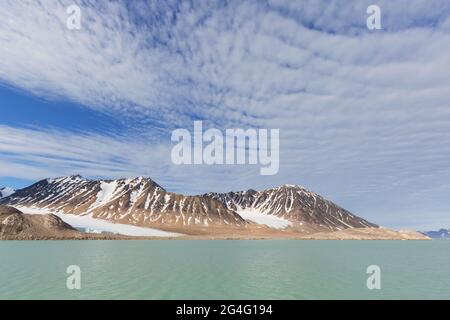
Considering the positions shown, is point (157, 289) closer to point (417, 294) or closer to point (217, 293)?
point (217, 293)

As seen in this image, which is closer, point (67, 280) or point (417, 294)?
point (417, 294)

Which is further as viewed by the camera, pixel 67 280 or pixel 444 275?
pixel 444 275

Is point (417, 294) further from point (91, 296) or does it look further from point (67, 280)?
Result: point (67, 280)

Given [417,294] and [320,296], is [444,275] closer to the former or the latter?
[417,294]

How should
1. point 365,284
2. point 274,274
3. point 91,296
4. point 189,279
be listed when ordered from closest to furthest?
point 91,296, point 365,284, point 189,279, point 274,274

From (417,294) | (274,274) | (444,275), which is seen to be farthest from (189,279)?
(444,275)
